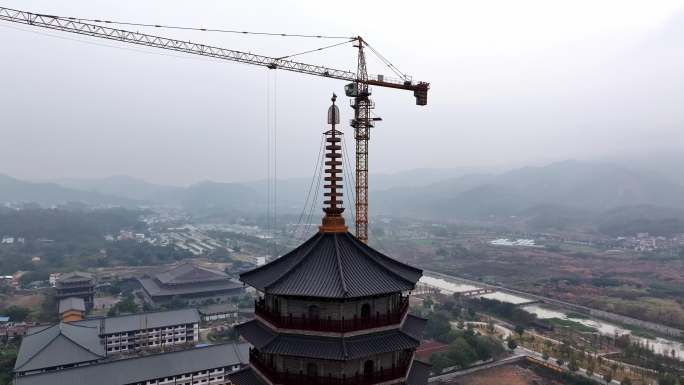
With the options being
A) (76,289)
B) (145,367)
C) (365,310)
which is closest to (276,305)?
(365,310)

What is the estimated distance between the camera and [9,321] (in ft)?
274

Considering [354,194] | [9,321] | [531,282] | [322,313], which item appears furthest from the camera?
[531,282]

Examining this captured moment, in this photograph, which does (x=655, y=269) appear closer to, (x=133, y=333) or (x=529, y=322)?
(x=529, y=322)

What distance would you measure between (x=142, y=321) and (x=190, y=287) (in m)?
34.2

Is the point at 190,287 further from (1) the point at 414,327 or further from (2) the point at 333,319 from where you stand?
(2) the point at 333,319

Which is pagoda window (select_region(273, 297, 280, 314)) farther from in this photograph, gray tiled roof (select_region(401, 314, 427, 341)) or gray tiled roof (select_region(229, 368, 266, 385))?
gray tiled roof (select_region(401, 314, 427, 341))

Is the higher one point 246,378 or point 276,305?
point 276,305

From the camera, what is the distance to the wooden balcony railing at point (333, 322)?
16.5 meters

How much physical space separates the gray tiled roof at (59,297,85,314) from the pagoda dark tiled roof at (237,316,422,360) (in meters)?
84.5

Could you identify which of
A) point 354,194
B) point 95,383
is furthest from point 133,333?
point 354,194

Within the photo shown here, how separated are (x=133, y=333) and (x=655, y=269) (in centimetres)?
15394

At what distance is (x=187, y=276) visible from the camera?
358ft

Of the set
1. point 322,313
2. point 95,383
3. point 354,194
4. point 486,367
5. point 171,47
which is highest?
point 171,47

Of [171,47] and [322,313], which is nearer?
[322,313]
